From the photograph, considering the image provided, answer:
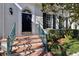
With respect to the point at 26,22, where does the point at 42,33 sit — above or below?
below

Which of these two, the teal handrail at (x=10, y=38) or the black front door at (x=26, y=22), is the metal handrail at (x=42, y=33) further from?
the teal handrail at (x=10, y=38)

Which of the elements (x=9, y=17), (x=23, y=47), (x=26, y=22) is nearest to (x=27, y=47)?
(x=23, y=47)

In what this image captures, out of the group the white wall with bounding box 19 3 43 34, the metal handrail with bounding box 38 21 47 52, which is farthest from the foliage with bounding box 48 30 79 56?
the white wall with bounding box 19 3 43 34

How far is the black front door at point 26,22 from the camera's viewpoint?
156 inches

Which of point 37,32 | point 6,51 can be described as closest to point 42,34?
point 37,32

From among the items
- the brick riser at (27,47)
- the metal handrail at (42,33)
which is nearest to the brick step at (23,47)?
the brick riser at (27,47)

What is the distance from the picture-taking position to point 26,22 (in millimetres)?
3979

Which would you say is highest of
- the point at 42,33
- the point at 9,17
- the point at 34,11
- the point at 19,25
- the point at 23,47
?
the point at 34,11

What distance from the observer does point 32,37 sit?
3961 mm

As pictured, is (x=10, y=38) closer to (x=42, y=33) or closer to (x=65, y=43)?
(x=42, y=33)

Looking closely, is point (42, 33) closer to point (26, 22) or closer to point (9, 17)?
point (26, 22)

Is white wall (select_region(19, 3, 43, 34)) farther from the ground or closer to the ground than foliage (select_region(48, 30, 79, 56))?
farther from the ground

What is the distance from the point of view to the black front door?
397 cm

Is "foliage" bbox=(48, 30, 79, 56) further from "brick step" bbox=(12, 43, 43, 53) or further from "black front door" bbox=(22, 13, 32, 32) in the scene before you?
"black front door" bbox=(22, 13, 32, 32)
